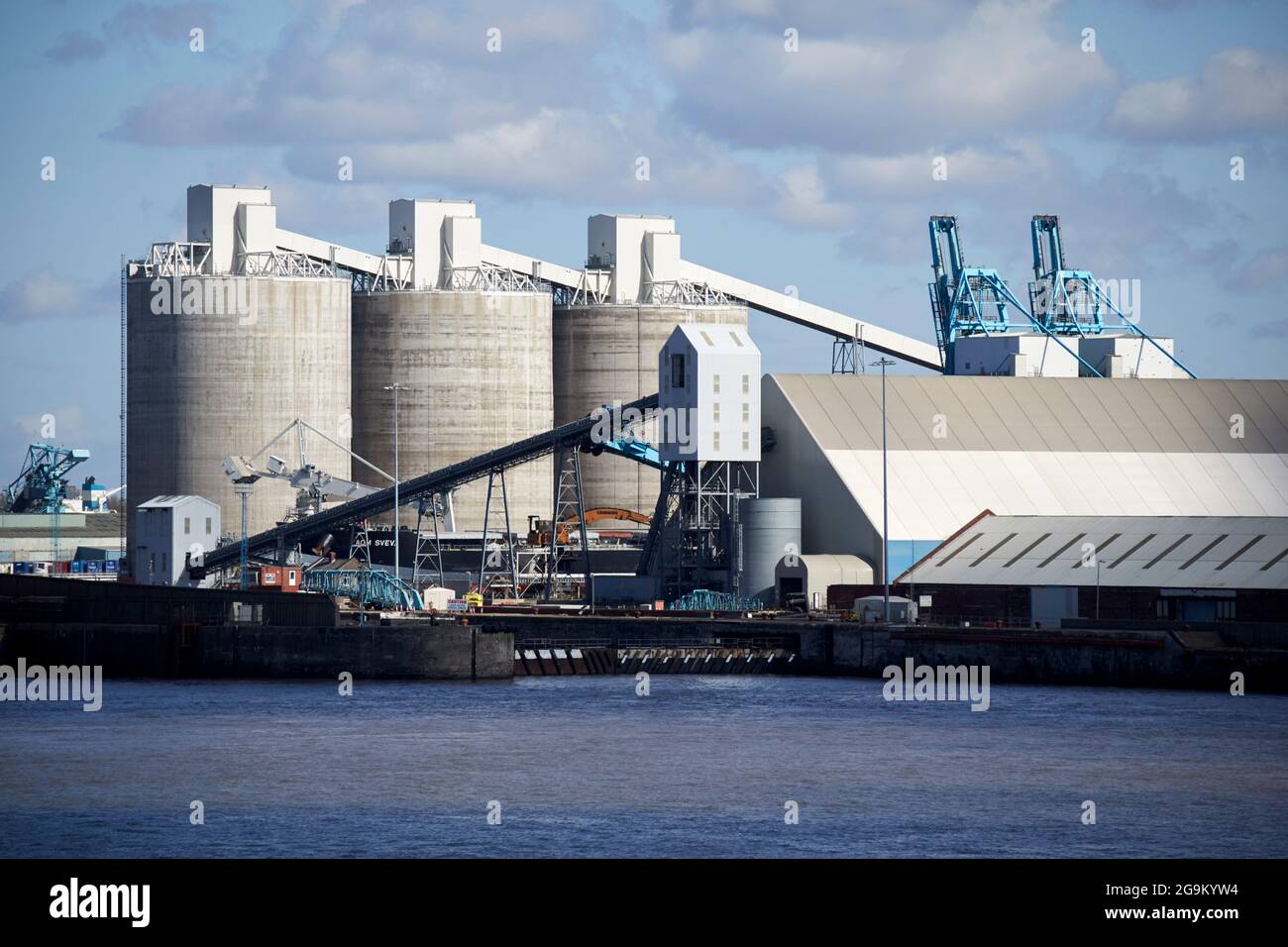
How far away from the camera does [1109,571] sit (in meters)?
84.7

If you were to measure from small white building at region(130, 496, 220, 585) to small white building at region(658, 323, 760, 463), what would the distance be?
85.6 feet

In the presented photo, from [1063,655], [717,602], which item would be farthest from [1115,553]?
[717,602]

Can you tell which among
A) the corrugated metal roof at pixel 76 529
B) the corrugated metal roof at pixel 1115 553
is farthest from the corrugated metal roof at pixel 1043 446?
the corrugated metal roof at pixel 76 529

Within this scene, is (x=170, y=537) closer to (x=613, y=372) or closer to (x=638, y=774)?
(x=613, y=372)

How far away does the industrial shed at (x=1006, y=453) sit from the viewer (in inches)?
3858

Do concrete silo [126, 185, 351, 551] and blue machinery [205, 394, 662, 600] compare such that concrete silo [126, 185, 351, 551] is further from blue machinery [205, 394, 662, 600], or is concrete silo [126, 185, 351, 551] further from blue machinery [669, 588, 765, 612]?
blue machinery [669, 588, 765, 612]

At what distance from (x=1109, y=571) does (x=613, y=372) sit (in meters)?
54.0

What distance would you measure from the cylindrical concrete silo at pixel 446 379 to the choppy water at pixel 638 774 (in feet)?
176

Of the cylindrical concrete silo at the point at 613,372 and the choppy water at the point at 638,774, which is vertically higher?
the cylindrical concrete silo at the point at 613,372

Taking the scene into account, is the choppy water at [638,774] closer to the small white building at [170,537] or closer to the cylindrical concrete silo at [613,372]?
the small white building at [170,537]

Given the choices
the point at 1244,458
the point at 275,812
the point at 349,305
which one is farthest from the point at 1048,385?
the point at 275,812

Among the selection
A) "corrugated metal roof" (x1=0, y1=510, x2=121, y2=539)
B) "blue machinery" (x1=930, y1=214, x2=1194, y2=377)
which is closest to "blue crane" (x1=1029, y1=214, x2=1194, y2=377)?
"blue machinery" (x1=930, y1=214, x2=1194, y2=377)

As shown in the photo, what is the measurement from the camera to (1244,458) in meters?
106
